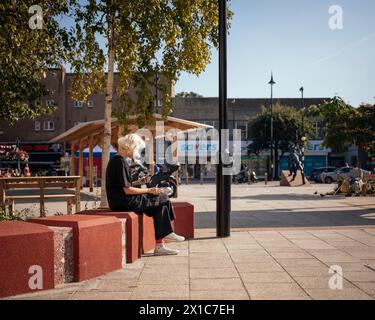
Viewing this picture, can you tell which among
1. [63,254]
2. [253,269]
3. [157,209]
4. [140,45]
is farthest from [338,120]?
[63,254]

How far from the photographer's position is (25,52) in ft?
29.7

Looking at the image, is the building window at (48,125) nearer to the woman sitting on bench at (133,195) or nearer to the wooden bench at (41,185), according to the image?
the wooden bench at (41,185)

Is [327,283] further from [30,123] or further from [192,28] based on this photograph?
[30,123]

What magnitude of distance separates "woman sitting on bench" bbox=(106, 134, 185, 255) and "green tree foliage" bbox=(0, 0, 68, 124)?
9.71ft

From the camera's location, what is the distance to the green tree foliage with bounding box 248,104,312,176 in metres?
48.9

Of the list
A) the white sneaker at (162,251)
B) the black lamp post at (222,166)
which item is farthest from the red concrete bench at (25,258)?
the black lamp post at (222,166)

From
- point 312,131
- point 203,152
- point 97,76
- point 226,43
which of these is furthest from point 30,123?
point 226,43

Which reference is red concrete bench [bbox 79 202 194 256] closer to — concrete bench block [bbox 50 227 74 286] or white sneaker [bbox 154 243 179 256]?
white sneaker [bbox 154 243 179 256]

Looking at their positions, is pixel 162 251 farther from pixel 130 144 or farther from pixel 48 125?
pixel 48 125

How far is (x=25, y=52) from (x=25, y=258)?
5.88 metres

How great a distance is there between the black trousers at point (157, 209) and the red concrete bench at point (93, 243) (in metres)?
0.70

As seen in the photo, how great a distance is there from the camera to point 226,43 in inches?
314

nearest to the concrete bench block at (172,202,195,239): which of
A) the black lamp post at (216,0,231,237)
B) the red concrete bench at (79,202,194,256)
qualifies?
the red concrete bench at (79,202,194,256)
